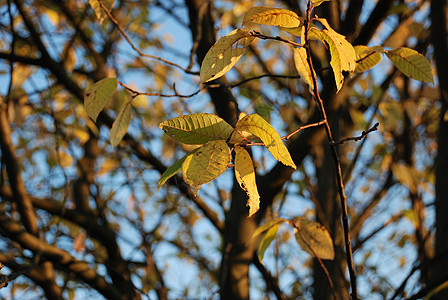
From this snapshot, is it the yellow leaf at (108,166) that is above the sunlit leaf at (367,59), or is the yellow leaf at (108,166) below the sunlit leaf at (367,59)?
above

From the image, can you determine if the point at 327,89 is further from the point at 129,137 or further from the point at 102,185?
the point at 102,185

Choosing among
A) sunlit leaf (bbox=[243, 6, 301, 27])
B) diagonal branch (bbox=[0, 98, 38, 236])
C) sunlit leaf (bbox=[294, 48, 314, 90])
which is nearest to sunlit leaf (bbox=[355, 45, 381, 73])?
sunlit leaf (bbox=[294, 48, 314, 90])

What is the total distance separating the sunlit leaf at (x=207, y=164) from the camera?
0.63 metres

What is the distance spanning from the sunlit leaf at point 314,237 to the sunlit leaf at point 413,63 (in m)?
0.41

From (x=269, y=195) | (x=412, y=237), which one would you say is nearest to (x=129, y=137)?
(x=269, y=195)

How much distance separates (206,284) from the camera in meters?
3.00

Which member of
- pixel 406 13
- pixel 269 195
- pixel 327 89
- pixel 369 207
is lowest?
pixel 269 195

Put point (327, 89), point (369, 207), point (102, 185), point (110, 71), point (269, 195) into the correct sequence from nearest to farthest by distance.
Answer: point (327, 89) → point (269, 195) → point (369, 207) → point (110, 71) → point (102, 185)

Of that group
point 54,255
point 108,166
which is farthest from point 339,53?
point 108,166

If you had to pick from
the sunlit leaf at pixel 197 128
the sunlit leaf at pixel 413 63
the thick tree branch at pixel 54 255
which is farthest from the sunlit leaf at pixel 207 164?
the thick tree branch at pixel 54 255

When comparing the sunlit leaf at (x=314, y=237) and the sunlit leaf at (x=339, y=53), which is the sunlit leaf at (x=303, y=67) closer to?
the sunlit leaf at (x=339, y=53)

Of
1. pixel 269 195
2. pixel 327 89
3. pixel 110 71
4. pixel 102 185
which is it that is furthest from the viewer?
→ pixel 102 185

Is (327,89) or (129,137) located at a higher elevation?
(129,137)

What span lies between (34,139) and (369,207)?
240 cm
